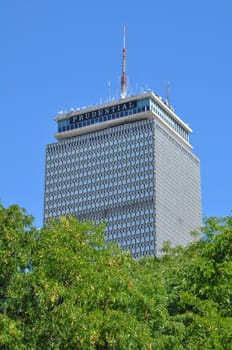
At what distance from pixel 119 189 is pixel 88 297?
16425cm

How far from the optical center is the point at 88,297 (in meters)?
26.5

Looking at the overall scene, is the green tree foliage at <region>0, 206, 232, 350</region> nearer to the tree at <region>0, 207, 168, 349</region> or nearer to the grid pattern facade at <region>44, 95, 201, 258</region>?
the tree at <region>0, 207, 168, 349</region>

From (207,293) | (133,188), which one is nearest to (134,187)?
(133,188)

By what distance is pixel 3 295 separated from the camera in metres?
26.5

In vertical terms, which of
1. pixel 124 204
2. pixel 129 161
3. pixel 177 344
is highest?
pixel 129 161

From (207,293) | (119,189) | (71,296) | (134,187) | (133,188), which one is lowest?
(71,296)

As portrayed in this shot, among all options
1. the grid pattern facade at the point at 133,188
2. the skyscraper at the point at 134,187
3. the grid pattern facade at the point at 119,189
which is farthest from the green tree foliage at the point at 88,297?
the grid pattern facade at the point at 133,188

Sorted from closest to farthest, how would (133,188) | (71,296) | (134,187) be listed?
(71,296) < (134,187) < (133,188)

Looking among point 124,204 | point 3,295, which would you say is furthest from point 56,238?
point 124,204

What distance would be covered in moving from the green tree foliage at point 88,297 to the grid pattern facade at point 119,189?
14572cm

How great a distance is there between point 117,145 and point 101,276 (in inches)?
6655

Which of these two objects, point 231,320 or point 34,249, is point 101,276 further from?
point 231,320

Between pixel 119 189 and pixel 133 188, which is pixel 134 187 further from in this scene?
pixel 119 189

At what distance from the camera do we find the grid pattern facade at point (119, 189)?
183 m
